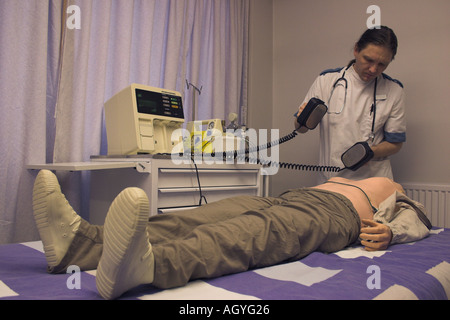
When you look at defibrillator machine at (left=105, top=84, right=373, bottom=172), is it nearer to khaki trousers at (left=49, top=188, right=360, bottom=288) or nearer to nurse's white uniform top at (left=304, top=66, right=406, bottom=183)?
nurse's white uniform top at (left=304, top=66, right=406, bottom=183)

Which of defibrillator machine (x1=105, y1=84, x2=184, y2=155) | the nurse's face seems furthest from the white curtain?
the nurse's face

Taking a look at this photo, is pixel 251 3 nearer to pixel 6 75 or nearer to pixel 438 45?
pixel 438 45

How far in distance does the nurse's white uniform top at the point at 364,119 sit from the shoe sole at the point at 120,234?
1586 mm

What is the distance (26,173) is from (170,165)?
70cm

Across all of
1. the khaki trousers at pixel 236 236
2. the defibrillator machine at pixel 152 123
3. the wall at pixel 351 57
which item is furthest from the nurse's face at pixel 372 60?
the khaki trousers at pixel 236 236

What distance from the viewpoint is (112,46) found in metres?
2.07

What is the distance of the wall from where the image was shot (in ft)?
7.54

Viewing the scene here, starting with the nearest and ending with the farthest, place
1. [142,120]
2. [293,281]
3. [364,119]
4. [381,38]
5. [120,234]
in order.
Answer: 1. [120,234]
2. [293,281]
3. [142,120]
4. [381,38]
5. [364,119]

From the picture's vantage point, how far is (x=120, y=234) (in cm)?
67

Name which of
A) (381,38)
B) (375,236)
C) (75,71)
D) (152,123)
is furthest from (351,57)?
(75,71)

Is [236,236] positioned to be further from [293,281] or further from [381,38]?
[381,38]

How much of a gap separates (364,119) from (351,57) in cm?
90

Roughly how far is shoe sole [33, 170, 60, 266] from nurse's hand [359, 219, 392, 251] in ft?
3.22

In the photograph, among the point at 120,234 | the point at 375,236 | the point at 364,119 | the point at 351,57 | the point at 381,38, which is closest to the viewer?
the point at 120,234
